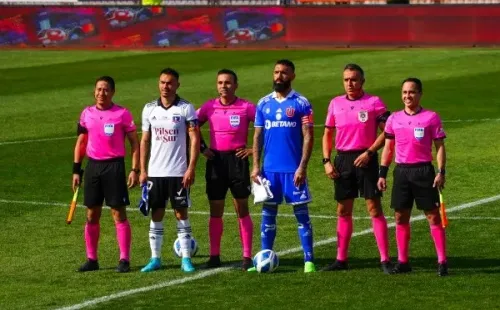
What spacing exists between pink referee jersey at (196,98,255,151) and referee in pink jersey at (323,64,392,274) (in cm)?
95

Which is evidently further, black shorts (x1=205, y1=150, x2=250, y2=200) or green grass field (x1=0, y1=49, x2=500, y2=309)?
black shorts (x1=205, y1=150, x2=250, y2=200)

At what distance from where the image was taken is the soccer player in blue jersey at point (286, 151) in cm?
1383

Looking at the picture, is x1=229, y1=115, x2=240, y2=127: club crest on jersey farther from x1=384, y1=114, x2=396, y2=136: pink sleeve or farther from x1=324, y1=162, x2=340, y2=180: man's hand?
x1=384, y1=114, x2=396, y2=136: pink sleeve

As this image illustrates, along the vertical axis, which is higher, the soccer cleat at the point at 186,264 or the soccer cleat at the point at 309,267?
the soccer cleat at the point at 186,264

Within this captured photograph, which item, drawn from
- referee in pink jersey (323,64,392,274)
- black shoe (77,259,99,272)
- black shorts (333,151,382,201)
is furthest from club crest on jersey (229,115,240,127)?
black shoe (77,259,99,272)

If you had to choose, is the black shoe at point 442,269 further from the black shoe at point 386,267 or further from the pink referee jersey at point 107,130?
the pink referee jersey at point 107,130

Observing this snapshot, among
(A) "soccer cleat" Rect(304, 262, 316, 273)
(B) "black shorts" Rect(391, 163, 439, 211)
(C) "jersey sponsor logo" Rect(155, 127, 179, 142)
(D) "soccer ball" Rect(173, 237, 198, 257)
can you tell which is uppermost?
(C) "jersey sponsor logo" Rect(155, 127, 179, 142)

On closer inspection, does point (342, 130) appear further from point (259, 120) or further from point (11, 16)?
point (11, 16)

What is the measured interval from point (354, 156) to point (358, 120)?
0.39 m

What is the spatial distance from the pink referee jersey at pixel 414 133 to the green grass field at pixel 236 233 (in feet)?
4.04

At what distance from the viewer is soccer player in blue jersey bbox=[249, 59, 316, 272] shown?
45.4 ft

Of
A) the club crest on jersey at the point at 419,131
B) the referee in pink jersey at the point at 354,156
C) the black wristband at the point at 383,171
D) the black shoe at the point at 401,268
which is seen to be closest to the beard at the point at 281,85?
the referee in pink jersey at the point at 354,156

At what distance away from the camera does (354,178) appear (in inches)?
556

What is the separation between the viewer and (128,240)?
14.2m
